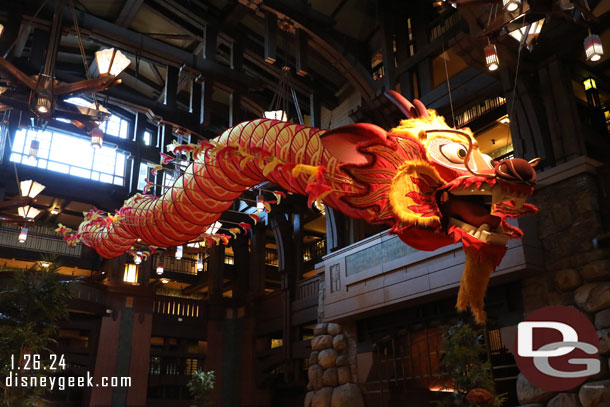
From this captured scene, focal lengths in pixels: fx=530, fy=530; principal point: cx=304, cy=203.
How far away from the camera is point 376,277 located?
9.19 meters

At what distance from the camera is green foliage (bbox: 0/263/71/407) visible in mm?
5277

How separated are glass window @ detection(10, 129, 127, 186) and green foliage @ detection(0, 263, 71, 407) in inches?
340

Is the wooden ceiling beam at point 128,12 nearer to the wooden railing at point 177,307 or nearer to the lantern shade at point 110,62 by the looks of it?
the lantern shade at point 110,62

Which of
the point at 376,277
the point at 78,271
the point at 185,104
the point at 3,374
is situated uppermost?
the point at 185,104

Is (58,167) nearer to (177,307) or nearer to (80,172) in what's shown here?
(80,172)

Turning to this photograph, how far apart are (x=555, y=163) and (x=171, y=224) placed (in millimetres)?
5515

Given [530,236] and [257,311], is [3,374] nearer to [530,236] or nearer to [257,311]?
[530,236]

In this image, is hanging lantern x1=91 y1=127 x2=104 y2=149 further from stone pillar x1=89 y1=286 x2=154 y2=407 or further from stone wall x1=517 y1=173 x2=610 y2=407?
stone pillar x1=89 y1=286 x2=154 y2=407

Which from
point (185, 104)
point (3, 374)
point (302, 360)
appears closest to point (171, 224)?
point (3, 374)

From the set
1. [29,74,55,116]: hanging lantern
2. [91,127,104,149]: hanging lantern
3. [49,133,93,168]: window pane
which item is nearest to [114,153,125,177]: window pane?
[49,133,93,168]: window pane

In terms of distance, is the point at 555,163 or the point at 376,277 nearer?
the point at 555,163

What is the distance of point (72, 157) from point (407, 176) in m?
13.4

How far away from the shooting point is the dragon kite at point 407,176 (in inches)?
129

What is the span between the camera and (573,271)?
6.87m
